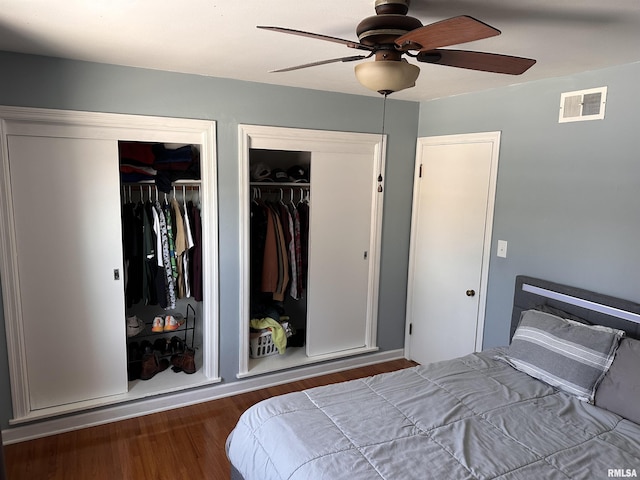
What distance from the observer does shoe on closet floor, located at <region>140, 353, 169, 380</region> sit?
3186mm

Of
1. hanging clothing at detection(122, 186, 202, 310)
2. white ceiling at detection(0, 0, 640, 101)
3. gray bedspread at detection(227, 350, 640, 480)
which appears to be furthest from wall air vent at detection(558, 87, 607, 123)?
hanging clothing at detection(122, 186, 202, 310)

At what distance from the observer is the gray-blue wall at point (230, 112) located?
2.52 metres

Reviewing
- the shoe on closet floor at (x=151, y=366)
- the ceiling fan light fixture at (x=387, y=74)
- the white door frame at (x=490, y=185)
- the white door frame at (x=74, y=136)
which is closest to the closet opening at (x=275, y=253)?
the white door frame at (x=74, y=136)

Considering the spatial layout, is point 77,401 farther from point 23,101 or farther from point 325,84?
point 325,84

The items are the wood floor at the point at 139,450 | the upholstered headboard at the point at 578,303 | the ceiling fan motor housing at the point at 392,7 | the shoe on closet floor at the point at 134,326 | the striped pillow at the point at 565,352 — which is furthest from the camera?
the shoe on closet floor at the point at 134,326

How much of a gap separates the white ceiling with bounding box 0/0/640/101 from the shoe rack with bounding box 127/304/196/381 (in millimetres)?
1921

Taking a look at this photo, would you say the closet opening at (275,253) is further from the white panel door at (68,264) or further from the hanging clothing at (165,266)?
the white panel door at (68,264)

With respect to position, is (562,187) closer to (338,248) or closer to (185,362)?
(338,248)

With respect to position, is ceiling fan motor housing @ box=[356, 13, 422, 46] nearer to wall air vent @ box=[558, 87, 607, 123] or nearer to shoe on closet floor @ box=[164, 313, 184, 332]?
wall air vent @ box=[558, 87, 607, 123]

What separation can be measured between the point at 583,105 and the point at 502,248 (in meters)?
1.02

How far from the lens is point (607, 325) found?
2404 millimetres

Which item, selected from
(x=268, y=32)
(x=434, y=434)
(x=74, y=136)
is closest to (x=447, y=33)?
(x=268, y=32)

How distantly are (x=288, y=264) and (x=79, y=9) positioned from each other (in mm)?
2256

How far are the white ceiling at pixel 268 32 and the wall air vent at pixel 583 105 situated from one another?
14 centimetres
